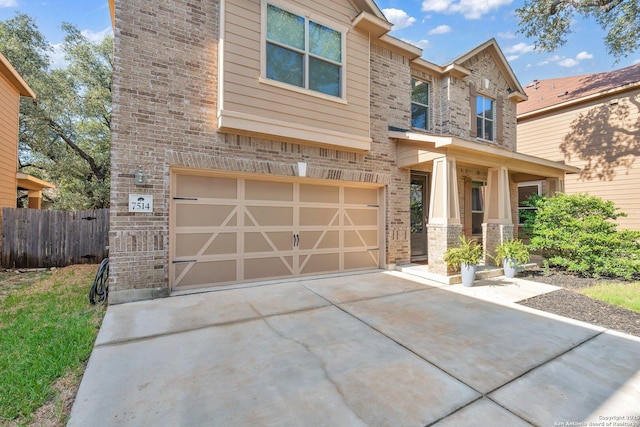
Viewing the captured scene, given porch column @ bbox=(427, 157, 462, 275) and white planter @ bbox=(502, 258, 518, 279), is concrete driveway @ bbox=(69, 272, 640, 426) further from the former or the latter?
white planter @ bbox=(502, 258, 518, 279)

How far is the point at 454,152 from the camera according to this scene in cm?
657

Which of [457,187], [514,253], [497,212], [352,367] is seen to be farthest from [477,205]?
[352,367]

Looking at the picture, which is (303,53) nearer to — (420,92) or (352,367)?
(420,92)

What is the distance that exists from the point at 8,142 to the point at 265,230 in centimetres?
997

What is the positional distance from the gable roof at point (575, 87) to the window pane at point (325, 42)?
10770 mm

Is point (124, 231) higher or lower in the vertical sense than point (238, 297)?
higher

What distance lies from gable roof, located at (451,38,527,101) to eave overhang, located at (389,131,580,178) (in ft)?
11.4

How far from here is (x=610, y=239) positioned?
6930 millimetres

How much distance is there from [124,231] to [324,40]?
578 cm

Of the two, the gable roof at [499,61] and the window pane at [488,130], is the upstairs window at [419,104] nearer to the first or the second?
the gable roof at [499,61]

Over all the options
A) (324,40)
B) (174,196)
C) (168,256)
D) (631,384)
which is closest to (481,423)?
(631,384)

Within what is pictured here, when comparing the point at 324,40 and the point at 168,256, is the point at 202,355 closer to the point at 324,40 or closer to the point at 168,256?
the point at 168,256

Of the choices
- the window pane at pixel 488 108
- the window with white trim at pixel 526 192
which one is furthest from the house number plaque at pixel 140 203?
the window with white trim at pixel 526 192

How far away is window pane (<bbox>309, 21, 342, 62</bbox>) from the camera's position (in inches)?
253
